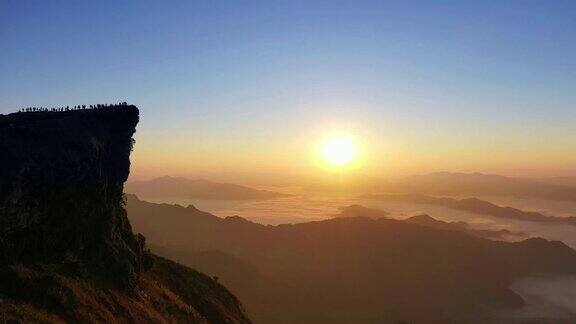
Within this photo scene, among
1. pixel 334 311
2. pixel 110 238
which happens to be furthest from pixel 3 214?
pixel 334 311

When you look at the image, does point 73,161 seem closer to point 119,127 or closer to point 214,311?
point 119,127

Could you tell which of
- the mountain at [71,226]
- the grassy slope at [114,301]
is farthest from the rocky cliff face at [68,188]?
the grassy slope at [114,301]

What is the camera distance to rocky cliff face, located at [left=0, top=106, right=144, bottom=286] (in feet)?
79.5

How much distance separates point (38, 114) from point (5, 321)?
667 inches

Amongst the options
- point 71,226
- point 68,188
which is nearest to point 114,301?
point 71,226

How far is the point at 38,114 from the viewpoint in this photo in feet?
103

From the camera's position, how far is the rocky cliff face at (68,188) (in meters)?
24.2

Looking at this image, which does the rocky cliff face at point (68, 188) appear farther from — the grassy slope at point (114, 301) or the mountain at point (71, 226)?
the grassy slope at point (114, 301)

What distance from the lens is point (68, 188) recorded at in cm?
2791

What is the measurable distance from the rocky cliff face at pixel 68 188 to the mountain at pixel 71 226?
2.5 inches

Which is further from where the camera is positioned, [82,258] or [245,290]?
[245,290]

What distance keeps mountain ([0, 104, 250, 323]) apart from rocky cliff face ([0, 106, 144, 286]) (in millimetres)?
63

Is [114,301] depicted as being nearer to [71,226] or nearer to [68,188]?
[71,226]

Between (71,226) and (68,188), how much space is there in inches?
103
